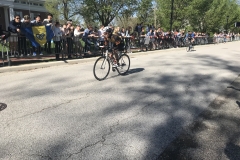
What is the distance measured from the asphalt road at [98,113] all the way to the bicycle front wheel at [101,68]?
12.4 inches

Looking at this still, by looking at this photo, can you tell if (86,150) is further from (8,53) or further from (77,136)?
(8,53)

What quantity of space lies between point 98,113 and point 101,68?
3.25 metres

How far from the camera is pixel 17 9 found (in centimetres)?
4675

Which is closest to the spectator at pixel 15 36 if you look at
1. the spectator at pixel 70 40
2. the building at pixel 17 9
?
the spectator at pixel 70 40

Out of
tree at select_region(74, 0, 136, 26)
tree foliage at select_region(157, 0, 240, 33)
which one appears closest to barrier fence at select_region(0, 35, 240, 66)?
tree at select_region(74, 0, 136, 26)

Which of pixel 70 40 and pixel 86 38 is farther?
pixel 86 38

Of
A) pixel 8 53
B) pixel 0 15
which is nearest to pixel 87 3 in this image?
pixel 0 15

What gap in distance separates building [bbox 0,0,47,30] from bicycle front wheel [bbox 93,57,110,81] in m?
37.6

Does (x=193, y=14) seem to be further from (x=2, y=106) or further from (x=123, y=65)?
(x=2, y=106)

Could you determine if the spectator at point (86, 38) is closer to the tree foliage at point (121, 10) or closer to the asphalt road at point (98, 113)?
the asphalt road at point (98, 113)

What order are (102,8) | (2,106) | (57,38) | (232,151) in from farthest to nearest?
(102,8) < (57,38) < (2,106) < (232,151)

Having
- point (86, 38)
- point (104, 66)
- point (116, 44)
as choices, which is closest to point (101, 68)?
point (104, 66)

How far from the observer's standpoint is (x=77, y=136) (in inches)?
143

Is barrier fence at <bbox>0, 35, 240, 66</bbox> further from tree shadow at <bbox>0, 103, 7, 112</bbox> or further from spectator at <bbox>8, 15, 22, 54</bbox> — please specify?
tree shadow at <bbox>0, 103, 7, 112</bbox>
